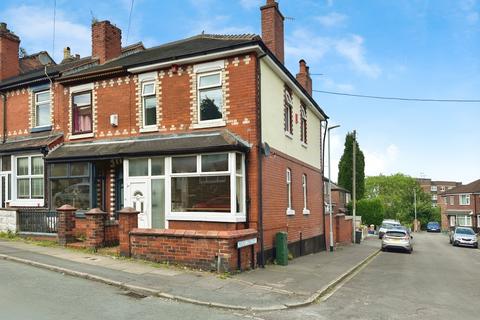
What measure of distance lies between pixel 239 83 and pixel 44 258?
7528 mm

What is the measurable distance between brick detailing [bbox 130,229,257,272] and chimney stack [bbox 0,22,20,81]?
1429 cm

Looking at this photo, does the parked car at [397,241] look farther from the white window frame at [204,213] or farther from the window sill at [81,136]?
the window sill at [81,136]

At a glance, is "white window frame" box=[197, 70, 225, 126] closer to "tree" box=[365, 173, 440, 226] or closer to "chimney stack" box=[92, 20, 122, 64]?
"chimney stack" box=[92, 20, 122, 64]

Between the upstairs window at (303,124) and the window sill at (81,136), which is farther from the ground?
the upstairs window at (303,124)

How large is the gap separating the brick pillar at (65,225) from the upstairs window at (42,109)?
18.5ft

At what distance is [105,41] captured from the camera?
18.2 metres

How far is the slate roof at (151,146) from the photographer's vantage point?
12852 mm

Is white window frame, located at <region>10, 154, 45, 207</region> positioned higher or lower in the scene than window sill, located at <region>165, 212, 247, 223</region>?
higher

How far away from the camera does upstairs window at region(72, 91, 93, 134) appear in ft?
54.7

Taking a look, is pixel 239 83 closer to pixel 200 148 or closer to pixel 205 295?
pixel 200 148

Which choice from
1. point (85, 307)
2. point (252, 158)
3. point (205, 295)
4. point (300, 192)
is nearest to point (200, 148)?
point (252, 158)

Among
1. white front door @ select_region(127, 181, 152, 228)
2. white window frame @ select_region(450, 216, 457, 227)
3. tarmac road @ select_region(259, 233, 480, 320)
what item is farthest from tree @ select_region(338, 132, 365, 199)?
white front door @ select_region(127, 181, 152, 228)

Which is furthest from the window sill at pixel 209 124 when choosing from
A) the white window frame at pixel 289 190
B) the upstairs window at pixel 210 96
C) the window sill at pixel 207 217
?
the white window frame at pixel 289 190

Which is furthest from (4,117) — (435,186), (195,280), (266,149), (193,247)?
(435,186)
